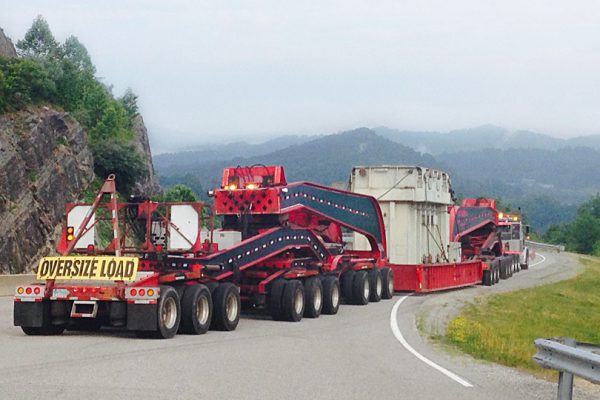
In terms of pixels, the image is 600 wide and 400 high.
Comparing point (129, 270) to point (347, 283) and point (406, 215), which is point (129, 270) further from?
point (406, 215)

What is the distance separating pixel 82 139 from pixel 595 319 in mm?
34736

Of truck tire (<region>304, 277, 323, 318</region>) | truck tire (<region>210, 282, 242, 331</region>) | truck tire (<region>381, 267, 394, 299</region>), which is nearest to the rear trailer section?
truck tire (<region>210, 282, 242, 331</region>)

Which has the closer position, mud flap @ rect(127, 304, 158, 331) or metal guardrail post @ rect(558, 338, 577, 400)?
metal guardrail post @ rect(558, 338, 577, 400)

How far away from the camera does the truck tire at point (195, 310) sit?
621 inches

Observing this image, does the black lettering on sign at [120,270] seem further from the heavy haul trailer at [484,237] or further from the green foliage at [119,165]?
the green foliage at [119,165]

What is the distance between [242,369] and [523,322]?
14147mm

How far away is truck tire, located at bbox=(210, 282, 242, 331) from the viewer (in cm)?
1694

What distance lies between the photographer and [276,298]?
19.8 m

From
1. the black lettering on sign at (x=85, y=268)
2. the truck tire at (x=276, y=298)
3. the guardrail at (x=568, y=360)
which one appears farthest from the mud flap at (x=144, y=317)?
the guardrail at (x=568, y=360)

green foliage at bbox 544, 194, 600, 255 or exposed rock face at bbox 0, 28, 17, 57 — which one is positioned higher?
exposed rock face at bbox 0, 28, 17, 57

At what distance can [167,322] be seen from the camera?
15203mm

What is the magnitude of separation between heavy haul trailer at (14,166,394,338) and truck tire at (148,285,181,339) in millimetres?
18

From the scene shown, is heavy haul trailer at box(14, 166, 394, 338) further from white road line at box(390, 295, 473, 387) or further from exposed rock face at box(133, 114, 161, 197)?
exposed rock face at box(133, 114, 161, 197)

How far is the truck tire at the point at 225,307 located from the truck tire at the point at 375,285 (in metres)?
9.77
